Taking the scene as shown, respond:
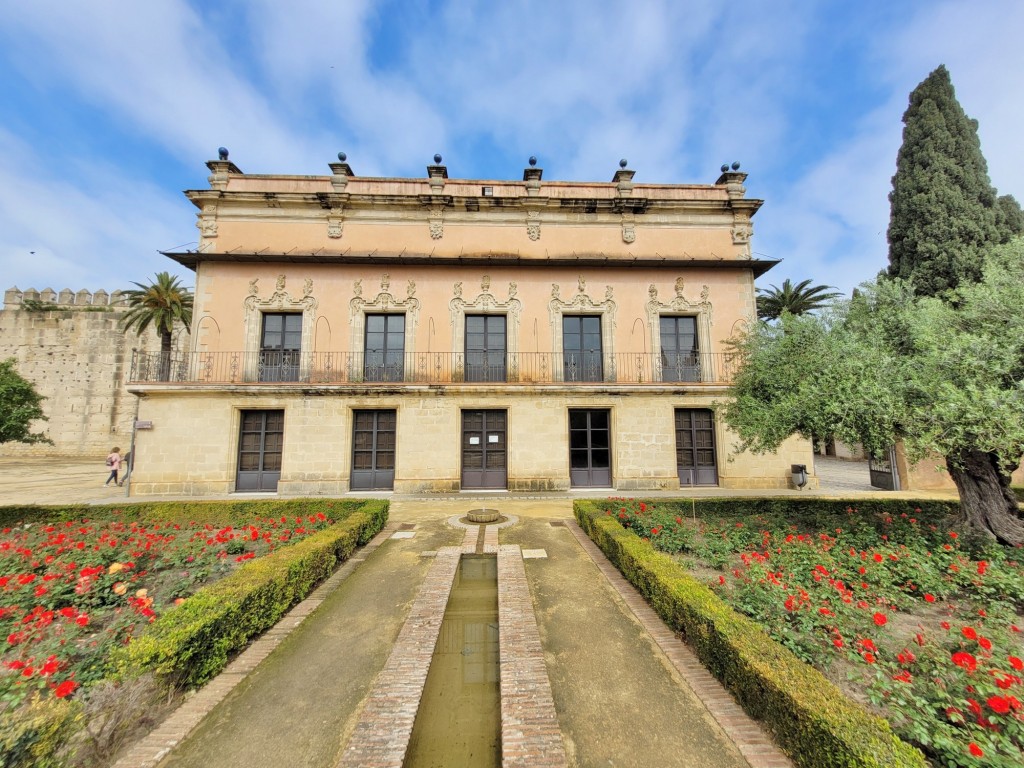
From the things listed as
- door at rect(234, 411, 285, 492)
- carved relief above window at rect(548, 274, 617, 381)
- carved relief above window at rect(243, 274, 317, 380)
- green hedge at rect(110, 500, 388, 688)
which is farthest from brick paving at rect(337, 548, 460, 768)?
carved relief above window at rect(243, 274, 317, 380)

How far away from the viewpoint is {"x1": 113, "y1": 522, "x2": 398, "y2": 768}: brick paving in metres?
2.65

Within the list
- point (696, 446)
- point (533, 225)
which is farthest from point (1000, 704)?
point (533, 225)

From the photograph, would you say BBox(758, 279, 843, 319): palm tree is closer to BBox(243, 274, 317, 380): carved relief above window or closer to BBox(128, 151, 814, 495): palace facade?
BBox(128, 151, 814, 495): palace facade

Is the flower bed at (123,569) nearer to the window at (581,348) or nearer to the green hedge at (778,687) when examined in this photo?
the green hedge at (778,687)

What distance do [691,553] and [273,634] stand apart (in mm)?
5966

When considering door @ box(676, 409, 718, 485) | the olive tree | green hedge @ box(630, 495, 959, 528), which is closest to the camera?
the olive tree

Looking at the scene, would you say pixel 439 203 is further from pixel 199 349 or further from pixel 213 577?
pixel 213 577

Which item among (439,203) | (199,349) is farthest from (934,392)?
(199,349)

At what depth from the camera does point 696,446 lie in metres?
14.7

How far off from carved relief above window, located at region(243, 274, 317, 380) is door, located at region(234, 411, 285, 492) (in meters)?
2.20

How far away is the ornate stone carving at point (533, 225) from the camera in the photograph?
15719mm

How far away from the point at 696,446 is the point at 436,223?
42.1 feet

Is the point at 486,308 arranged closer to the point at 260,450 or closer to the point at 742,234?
the point at 260,450

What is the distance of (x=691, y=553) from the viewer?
261 inches
